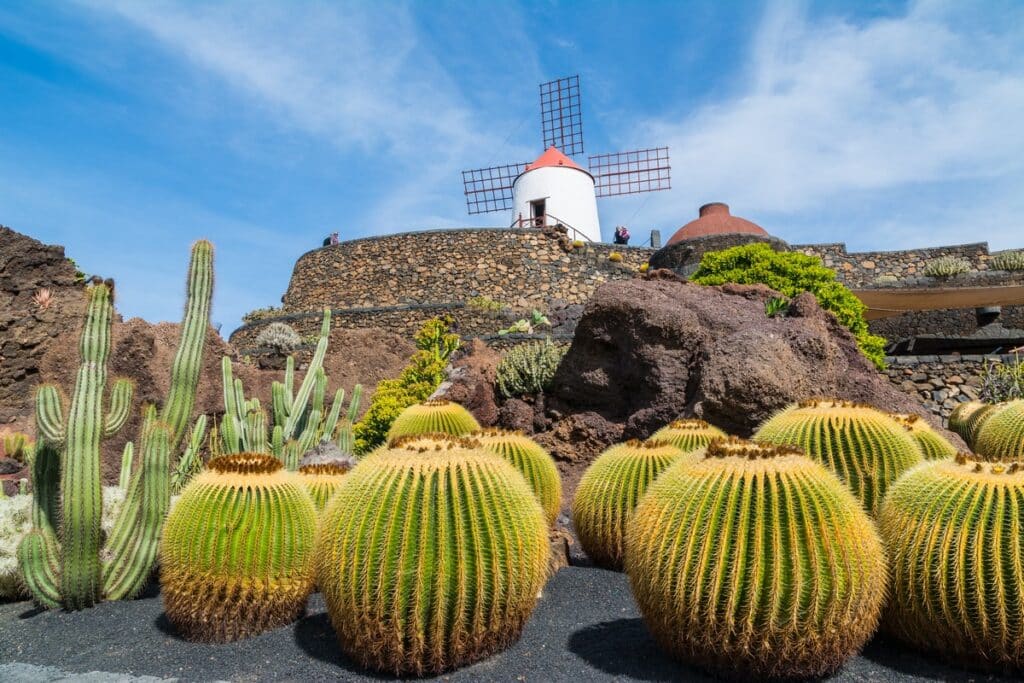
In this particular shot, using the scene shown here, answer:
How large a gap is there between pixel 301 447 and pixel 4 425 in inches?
266

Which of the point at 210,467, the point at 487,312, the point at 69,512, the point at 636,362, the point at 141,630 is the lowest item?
the point at 141,630

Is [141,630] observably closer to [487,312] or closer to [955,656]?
[955,656]

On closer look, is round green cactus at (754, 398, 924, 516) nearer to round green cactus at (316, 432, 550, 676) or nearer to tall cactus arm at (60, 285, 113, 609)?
round green cactus at (316, 432, 550, 676)

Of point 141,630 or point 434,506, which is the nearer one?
point 434,506

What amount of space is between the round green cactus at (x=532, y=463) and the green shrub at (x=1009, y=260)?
2024cm

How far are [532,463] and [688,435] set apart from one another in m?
1.21

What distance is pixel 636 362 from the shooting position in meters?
7.91

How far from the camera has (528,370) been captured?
8953 millimetres

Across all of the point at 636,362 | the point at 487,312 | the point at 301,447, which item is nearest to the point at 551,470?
the point at 636,362

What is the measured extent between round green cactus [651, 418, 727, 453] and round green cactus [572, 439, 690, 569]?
235 millimetres

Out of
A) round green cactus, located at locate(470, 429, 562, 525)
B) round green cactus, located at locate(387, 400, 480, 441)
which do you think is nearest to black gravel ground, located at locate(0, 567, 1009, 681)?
round green cactus, located at locate(470, 429, 562, 525)

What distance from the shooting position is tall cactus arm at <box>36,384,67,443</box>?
5.01m

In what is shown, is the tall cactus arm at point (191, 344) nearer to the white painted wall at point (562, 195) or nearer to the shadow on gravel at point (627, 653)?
the shadow on gravel at point (627, 653)

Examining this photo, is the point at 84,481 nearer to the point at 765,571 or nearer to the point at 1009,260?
the point at 765,571
